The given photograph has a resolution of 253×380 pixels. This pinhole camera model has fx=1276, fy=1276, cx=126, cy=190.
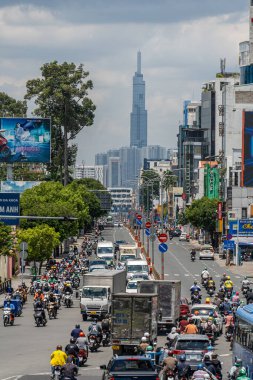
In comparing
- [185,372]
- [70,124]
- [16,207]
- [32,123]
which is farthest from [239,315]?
[70,124]

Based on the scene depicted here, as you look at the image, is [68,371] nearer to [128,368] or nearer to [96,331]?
[128,368]

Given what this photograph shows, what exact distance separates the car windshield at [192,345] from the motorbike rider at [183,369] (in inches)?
116

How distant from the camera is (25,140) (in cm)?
12562

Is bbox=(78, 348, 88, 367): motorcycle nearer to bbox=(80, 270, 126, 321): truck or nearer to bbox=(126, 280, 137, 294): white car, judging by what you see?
bbox=(80, 270, 126, 321): truck

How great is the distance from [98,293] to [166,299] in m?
7.60

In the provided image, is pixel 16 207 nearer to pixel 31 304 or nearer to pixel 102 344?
pixel 31 304

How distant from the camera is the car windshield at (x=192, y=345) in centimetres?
3894

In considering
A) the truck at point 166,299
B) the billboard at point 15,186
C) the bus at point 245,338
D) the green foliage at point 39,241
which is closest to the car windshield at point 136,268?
the green foliage at point 39,241

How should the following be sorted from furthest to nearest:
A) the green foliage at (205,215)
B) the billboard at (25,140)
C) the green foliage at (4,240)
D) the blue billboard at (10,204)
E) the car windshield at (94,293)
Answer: the green foliage at (205,215)
the billboard at (25,140)
the green foliage at (4,240)
the blue billboard at (10,204)
the car windshield at (94,293)

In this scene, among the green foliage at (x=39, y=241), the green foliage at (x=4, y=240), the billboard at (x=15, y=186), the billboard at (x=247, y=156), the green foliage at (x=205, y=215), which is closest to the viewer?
the green foliage at (x=4, y=240)

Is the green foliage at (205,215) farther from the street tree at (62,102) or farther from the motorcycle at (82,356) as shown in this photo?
the motorcycle at (82,356)

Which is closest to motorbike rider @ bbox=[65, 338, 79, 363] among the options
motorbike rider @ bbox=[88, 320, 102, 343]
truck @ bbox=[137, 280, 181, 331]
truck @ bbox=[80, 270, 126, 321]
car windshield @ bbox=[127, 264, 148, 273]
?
motorbike rider @ bbox=[88, 320, 102, 343]

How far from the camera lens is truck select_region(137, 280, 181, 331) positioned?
5469 centimetres

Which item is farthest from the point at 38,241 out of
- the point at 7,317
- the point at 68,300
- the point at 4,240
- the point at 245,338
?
the point at 245,338
